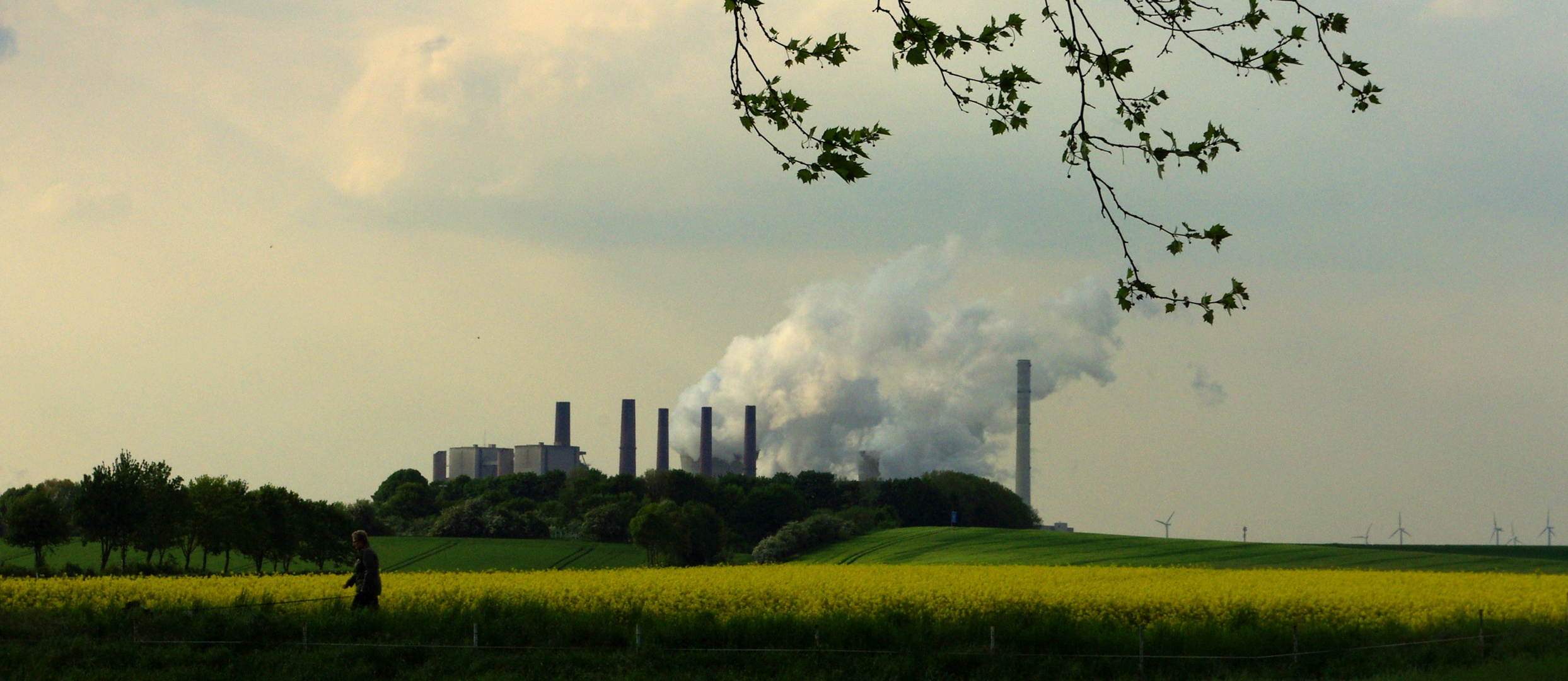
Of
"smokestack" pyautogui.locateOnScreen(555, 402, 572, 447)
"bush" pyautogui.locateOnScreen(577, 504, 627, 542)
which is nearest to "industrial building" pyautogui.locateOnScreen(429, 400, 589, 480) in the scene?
Answer: "smokestack" pyautogui.locateOnScreen(555, 402, 572, 447)

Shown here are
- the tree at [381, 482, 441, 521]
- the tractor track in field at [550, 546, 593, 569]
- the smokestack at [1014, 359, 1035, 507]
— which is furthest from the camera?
the smokestack at [1014, 359, 1035, 507]

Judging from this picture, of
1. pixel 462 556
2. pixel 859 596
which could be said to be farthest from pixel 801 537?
pixel 859 596

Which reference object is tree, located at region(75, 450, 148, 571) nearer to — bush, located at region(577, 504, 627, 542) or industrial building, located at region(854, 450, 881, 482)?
bush, located at region(577, 504, 627, 542)

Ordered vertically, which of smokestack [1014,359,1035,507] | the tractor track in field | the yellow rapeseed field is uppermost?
smokestack [1014,359,1035,507]

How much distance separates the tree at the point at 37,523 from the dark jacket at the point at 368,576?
51689 mm

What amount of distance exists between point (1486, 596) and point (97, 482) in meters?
60.6

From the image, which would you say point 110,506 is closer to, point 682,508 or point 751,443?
point 682,508

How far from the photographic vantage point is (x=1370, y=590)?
34.2 metres

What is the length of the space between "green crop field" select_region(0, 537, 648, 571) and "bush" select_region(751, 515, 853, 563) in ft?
30.4

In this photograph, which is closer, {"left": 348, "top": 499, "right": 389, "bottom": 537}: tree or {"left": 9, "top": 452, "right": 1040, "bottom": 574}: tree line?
{"left": 9, "top": 452, "right": 1040, "bottom": 574}: tree line

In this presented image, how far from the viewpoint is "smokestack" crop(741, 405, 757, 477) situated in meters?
151

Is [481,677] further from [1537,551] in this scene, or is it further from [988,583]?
[1537,551]

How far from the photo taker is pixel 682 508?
320 ft

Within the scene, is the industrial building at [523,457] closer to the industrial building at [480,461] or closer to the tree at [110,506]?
the industrial building at [480,461]
